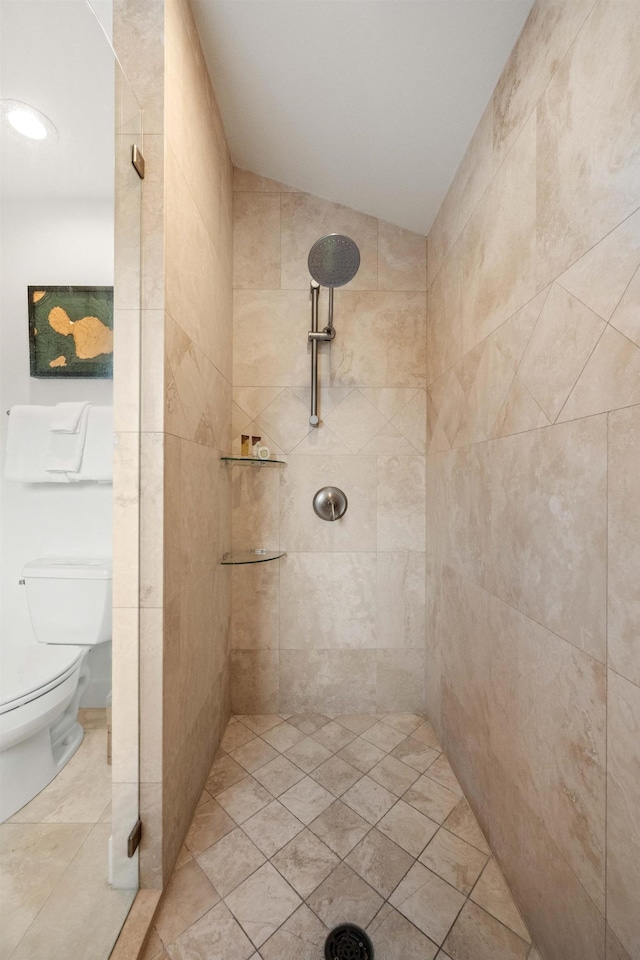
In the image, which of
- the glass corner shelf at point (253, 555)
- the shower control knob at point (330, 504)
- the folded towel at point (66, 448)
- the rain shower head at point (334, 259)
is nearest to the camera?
the folded towel at point (66, 448)

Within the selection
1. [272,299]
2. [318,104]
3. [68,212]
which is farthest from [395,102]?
[68,212]

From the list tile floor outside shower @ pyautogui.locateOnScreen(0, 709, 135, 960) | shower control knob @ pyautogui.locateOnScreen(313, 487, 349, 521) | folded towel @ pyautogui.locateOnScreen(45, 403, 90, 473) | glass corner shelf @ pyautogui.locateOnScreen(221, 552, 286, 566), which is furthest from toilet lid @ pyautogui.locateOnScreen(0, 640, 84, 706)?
shower control knob @ pyautogui.locateOnScreen(313, 487, 349, 521)

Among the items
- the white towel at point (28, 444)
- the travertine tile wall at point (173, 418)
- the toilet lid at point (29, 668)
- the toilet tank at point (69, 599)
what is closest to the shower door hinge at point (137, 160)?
the travertine tile wall at point (173, 418)

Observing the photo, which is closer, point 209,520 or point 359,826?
point 359,826

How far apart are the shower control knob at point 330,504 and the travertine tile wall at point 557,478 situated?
56 centimetres

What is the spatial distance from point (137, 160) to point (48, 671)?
107 centimetres

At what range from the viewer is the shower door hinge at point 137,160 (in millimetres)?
867

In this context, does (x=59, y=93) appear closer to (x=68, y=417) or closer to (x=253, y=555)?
(x=68, y=417)

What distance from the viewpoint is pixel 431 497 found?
5.33 ft

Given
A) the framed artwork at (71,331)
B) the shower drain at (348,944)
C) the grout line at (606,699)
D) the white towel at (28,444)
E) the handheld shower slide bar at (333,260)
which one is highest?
the handheld shower slide bar at (333,260)

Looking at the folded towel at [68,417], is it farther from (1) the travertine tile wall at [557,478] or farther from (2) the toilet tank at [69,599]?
(1) the travertine tile wall at [557,478]

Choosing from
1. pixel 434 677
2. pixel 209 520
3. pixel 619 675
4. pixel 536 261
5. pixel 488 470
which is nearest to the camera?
pixel 619 675

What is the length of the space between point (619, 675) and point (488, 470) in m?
0.57

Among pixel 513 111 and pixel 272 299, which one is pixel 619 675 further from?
pixel 272 299
